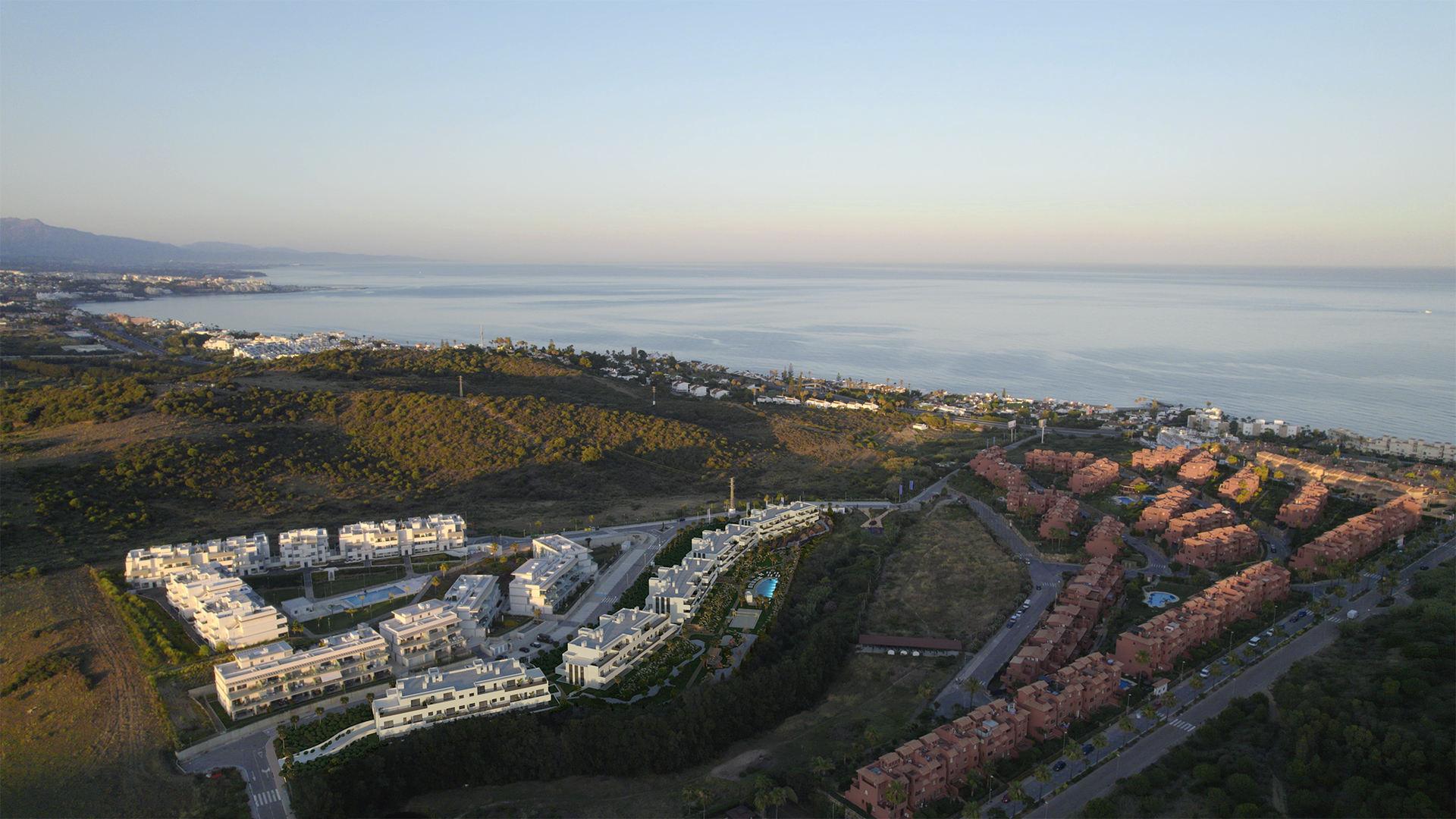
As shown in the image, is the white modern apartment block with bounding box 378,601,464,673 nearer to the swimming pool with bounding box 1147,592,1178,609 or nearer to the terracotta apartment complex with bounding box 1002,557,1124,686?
the terracotta apartment complex with bounding box 1002,557,1124,686

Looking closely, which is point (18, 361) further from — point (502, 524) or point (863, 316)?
point (863, 316)

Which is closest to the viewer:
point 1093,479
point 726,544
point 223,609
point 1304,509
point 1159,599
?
point 223,609

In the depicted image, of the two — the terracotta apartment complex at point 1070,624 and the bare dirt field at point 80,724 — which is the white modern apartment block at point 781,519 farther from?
the bare dirt field at point 80,724

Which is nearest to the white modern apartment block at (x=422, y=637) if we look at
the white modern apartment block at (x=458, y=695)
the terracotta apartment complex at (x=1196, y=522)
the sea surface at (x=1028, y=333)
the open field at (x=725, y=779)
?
the white modern apartment block at (x=458, y=695)

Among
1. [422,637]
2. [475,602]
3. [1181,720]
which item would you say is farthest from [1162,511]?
[422,637]

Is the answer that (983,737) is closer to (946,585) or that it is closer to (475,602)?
(946,585)

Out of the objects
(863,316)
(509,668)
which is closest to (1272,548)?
(509,668)

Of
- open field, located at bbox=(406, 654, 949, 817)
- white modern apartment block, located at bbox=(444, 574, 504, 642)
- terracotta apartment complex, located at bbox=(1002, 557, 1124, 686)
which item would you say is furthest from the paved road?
white modern apartment block, located at bbox=(444, 574, 504, 642)
